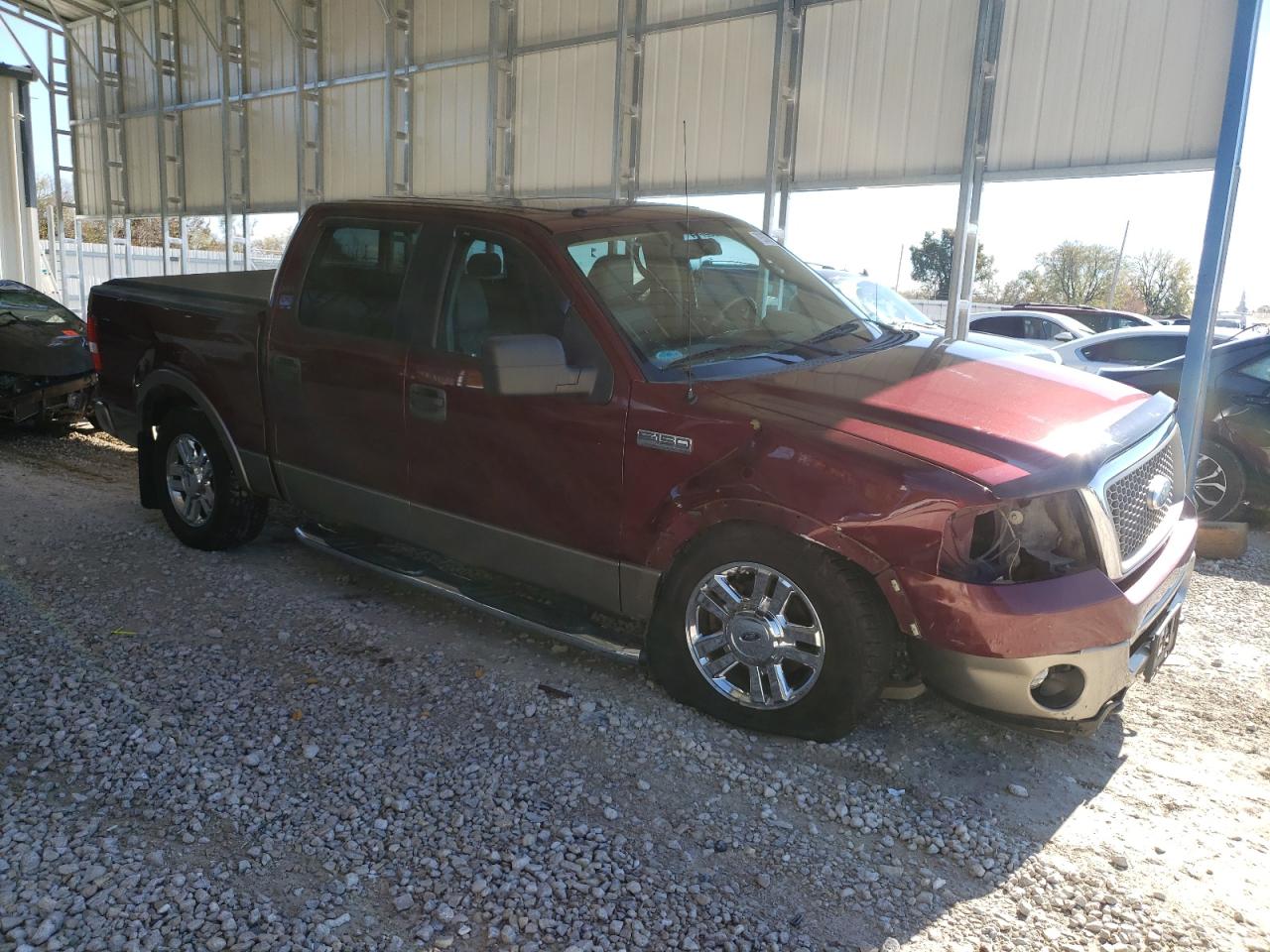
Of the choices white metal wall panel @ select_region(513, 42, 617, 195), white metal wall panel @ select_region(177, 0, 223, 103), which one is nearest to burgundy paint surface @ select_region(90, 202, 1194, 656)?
white metal wall panel @ select_region(513, 42, 617, 195)

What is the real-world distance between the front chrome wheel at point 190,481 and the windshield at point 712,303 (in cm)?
284

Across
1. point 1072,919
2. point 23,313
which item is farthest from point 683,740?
point 23,313

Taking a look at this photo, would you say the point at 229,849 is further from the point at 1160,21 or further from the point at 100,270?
the point at 100,270

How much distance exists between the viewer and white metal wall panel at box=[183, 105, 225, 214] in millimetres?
16703

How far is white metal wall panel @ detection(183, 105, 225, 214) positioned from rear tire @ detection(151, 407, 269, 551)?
12387 millimetres

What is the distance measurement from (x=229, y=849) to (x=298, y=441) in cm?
248

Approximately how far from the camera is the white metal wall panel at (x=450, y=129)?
1256 centimetres

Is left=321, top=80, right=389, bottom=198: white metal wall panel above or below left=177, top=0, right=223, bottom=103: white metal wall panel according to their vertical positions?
below

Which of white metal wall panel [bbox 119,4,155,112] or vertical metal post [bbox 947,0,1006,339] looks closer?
vertical metal post [bbox 947,0,1006,339]

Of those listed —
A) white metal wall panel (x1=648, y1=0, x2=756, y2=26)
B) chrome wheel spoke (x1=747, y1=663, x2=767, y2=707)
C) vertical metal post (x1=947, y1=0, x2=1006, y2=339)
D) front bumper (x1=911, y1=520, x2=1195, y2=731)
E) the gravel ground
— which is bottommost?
the gravel ground

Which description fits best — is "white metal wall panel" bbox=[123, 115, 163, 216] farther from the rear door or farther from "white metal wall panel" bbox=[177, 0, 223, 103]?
the rear door

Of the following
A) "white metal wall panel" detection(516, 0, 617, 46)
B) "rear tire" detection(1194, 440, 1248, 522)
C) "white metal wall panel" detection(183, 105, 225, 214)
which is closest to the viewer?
"rear tire" detection(1194, 440, 1248, 522)

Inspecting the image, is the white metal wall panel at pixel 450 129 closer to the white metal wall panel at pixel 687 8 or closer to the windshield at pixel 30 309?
the white metal wall panel at pixel 687 8

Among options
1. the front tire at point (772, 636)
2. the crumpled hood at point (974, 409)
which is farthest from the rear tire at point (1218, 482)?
the front tire at point (772, 636)
